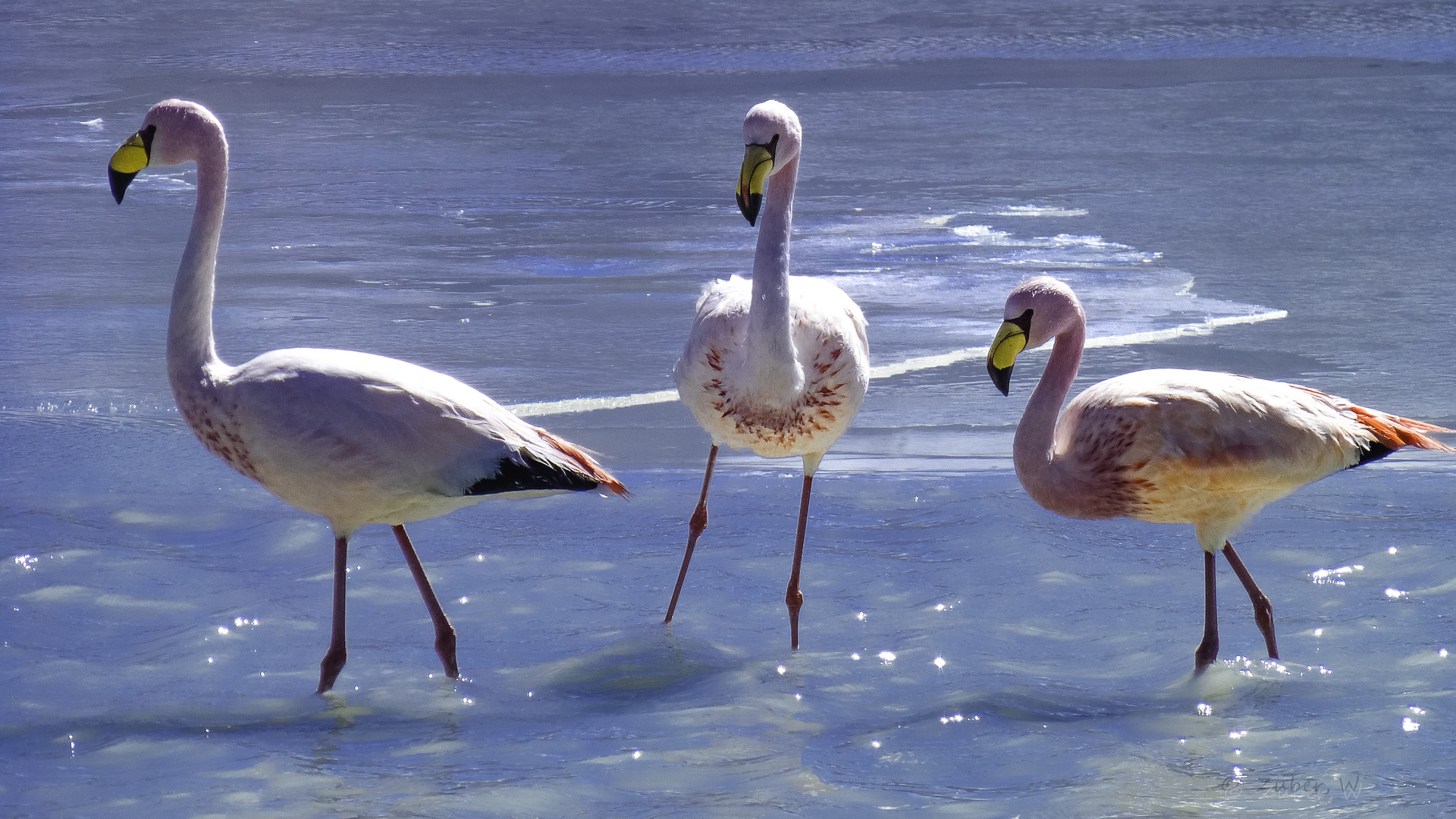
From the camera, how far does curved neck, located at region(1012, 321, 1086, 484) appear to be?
427cm

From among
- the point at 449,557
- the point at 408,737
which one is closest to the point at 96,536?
the point at 449,557

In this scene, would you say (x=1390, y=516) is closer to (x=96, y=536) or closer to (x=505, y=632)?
(x=505, y=632)

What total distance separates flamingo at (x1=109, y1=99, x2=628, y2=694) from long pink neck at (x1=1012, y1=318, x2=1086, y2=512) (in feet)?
3.79

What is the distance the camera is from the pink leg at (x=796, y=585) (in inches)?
171

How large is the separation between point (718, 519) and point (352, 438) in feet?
5.65

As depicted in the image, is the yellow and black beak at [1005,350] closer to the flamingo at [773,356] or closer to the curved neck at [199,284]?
the flamingo at [773,356]

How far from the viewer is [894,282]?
8.34 meters

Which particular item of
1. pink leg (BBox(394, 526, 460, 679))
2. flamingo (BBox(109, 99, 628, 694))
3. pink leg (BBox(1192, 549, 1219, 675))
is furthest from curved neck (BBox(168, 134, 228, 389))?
pink leg (BBox(1192, 549, 1219, 675))

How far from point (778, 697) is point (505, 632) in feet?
2.93

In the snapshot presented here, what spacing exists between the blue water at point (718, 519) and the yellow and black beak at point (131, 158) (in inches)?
45.8

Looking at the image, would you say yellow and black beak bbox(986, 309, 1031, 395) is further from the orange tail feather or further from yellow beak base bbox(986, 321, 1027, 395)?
the orange tail feather

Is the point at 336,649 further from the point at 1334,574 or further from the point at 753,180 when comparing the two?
the point at 1334,574

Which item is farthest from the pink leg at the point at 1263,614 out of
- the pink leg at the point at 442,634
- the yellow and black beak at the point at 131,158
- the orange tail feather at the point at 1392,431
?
the yellow and black beak at the point at 131,158

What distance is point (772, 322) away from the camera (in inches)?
171
